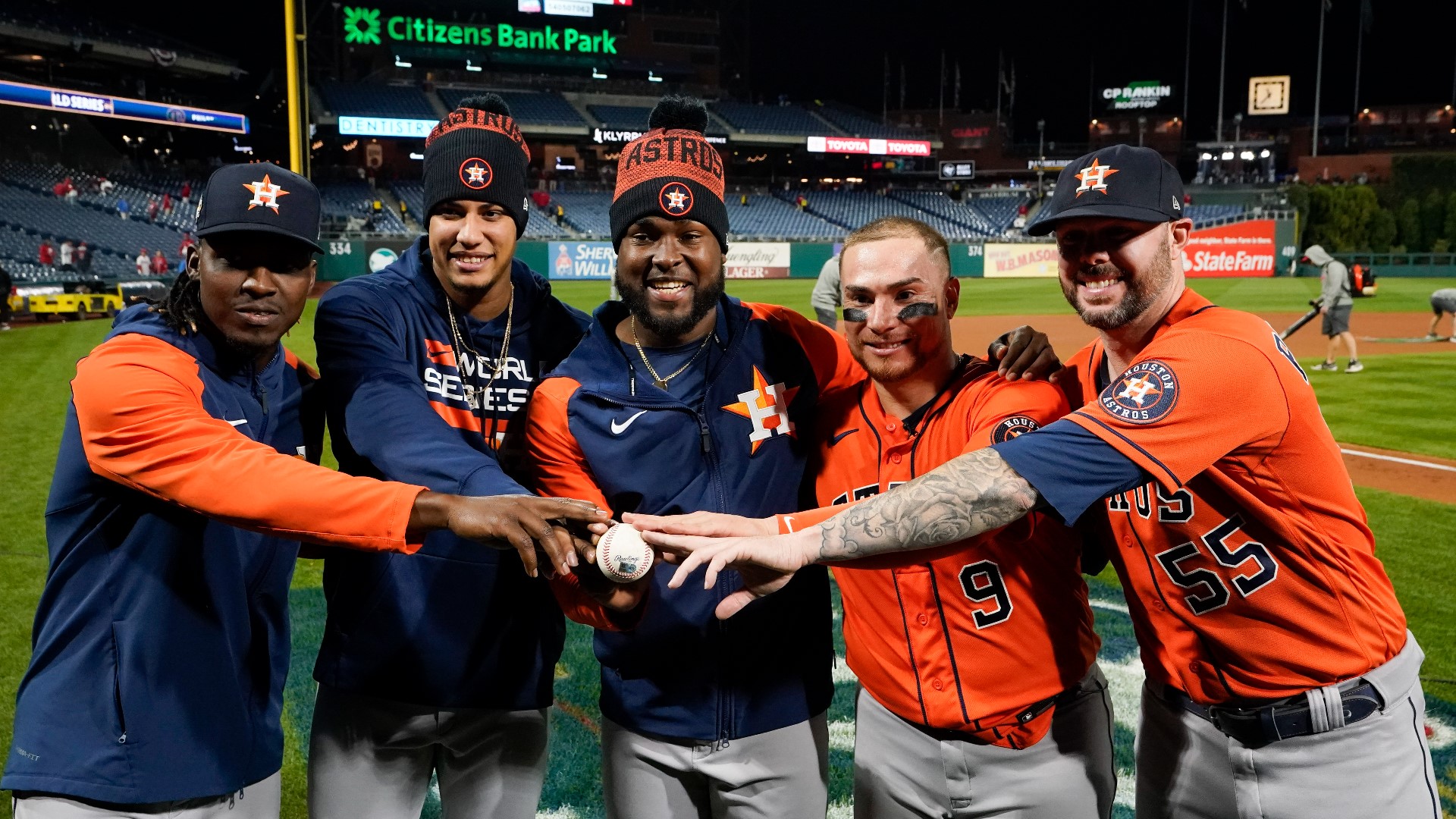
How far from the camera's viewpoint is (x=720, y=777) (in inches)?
108

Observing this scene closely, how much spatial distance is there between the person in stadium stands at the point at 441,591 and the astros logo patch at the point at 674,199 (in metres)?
0.58

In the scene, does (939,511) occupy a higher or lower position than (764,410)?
lower

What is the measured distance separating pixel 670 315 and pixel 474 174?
85 centimetres

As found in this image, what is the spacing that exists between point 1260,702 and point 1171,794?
44cm

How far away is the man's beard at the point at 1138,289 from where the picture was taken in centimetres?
287

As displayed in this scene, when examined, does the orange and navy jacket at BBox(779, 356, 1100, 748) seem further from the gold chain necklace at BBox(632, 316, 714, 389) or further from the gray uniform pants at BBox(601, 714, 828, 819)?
the gold chain necklace at BBox(632, 316, 714, 389)

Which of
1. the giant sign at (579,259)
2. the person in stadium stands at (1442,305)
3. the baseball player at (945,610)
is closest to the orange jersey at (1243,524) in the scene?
the baseball player at (945,610)

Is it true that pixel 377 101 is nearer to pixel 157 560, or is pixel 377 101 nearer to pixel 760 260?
pixel 760 260

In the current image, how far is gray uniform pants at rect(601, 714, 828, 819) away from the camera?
275cm

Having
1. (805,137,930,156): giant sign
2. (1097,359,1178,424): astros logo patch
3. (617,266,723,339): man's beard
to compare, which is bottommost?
(1097,359,1178,424): astros logo patch

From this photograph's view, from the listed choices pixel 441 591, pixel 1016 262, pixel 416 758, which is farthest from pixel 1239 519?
pixel 1016 262

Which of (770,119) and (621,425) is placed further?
(770,119)

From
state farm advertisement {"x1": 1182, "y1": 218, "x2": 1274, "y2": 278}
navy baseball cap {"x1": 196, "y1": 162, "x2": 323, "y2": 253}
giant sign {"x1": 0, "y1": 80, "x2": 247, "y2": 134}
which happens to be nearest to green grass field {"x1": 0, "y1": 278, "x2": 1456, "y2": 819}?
navy baseball cap {"x1": 196, "y1": 162, "x2": 323, "y2": 253}

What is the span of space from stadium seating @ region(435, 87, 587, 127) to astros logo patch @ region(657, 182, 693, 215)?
53.0 metres
